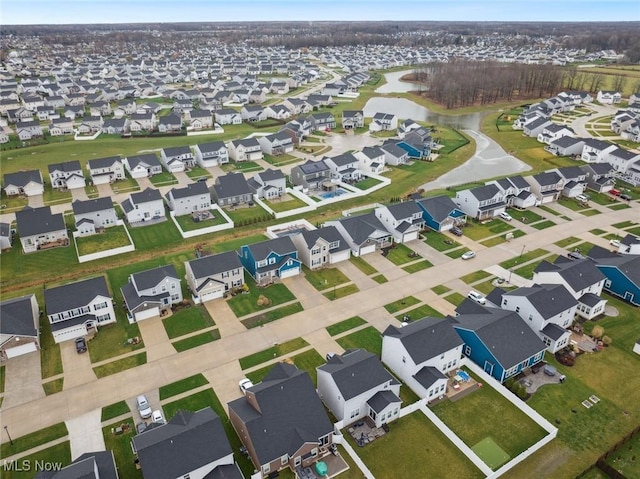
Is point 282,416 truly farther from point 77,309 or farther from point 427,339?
point 77,309

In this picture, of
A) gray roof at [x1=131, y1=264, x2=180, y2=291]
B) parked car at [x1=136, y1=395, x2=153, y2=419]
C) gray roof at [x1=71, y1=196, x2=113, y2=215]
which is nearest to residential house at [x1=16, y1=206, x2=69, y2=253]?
gray roof at [x1=71, y1=196, x2=113, y2=215]

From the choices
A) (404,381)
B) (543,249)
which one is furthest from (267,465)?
(543,249)

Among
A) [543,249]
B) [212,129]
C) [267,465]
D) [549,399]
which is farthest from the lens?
[212,129]

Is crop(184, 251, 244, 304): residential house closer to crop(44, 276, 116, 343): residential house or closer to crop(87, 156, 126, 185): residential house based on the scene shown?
crop(44, 276, 116, 343): residential house

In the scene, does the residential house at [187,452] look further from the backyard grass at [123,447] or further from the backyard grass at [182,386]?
the backyard grass at [182,386]

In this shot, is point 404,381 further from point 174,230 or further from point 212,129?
point 212,129

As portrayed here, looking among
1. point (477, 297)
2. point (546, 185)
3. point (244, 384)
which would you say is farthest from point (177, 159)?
point (546, 185)
